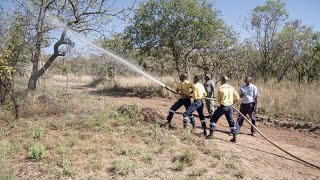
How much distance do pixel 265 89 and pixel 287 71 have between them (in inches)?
454

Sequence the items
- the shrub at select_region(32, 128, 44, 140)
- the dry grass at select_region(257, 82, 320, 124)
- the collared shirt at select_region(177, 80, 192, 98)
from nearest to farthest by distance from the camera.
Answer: the shrub at select_region(32, 128, 44, 140)
the collared shirt at select_region(177, 80, 192, 98)
the dry grass at select_region(257, 82, 320, 124)

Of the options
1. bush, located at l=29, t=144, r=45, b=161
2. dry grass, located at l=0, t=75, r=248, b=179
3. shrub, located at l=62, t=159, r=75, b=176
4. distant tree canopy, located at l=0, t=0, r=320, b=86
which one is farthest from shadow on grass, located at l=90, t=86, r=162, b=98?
shrub, located at l=62, t=159, r=75, b=176

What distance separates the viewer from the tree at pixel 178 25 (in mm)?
17875

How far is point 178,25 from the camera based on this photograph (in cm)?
1825

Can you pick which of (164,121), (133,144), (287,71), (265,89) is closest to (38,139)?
(133,144)

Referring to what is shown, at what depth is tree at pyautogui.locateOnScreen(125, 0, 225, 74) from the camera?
17.9 metres

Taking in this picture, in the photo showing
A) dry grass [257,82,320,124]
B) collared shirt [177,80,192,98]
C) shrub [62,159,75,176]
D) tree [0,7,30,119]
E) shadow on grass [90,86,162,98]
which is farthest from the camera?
shadow on grass [90,86,162,98]

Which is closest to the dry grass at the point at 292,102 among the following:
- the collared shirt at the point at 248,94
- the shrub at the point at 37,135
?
the collared shirt at the point at 248,94

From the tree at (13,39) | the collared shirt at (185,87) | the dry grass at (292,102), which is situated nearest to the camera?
the collared shirt at (185,87)

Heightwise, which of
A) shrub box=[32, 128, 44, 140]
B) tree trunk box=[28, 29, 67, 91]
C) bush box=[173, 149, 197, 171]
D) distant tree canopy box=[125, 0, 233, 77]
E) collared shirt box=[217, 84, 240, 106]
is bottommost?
bush box=[173, 149, 197, 171]

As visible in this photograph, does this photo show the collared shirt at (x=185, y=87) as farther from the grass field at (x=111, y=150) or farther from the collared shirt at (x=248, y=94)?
the collared shirt at (x=248, y=94)

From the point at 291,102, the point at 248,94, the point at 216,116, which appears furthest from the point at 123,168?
the point at 291,102

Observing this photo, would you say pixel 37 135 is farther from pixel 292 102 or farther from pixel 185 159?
pixel 292 102

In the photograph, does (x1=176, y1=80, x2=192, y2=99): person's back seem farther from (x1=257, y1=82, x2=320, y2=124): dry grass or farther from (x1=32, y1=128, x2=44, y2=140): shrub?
(x1=257, y1=82, x2=320, y2=124): dry grass
